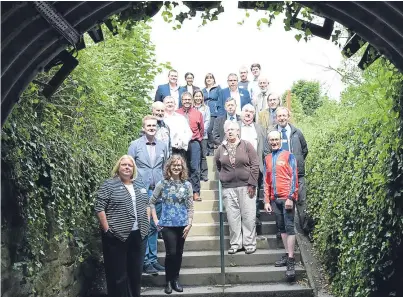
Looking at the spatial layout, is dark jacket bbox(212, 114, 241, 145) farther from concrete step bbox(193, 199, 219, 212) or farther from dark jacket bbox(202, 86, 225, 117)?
concrete step bbox(193, 199, 219, 212)

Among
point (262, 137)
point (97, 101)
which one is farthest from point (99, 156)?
point (262, 137)

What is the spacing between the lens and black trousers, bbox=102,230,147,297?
786cm

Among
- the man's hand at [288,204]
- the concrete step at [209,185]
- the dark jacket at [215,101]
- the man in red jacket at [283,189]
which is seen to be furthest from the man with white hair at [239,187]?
the dark jacket at [215,101]

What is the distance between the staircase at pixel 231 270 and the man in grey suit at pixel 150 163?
216 mm

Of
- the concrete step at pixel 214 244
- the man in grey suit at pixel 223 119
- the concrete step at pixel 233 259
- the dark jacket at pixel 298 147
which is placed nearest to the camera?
the concrete step at pixel 233 259

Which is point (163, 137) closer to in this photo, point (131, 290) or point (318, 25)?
point (131, 290)

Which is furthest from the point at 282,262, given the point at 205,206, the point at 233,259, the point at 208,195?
the point at 208,195

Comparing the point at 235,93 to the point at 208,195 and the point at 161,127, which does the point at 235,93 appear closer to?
the point at 208,195

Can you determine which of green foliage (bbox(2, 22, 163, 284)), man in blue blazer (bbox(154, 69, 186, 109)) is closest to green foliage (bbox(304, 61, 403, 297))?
green foliage (bbox(2, 22, 163, 284))

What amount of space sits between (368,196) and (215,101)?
6.15 meters

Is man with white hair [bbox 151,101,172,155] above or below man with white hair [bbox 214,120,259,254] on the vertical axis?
above

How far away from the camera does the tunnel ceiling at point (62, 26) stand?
4.82 metres

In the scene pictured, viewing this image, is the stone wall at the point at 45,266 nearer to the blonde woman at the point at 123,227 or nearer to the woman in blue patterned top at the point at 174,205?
the blonde woman at the point at 123,227

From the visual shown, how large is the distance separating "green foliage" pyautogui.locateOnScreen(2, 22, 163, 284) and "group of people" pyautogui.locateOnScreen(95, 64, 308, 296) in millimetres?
628
